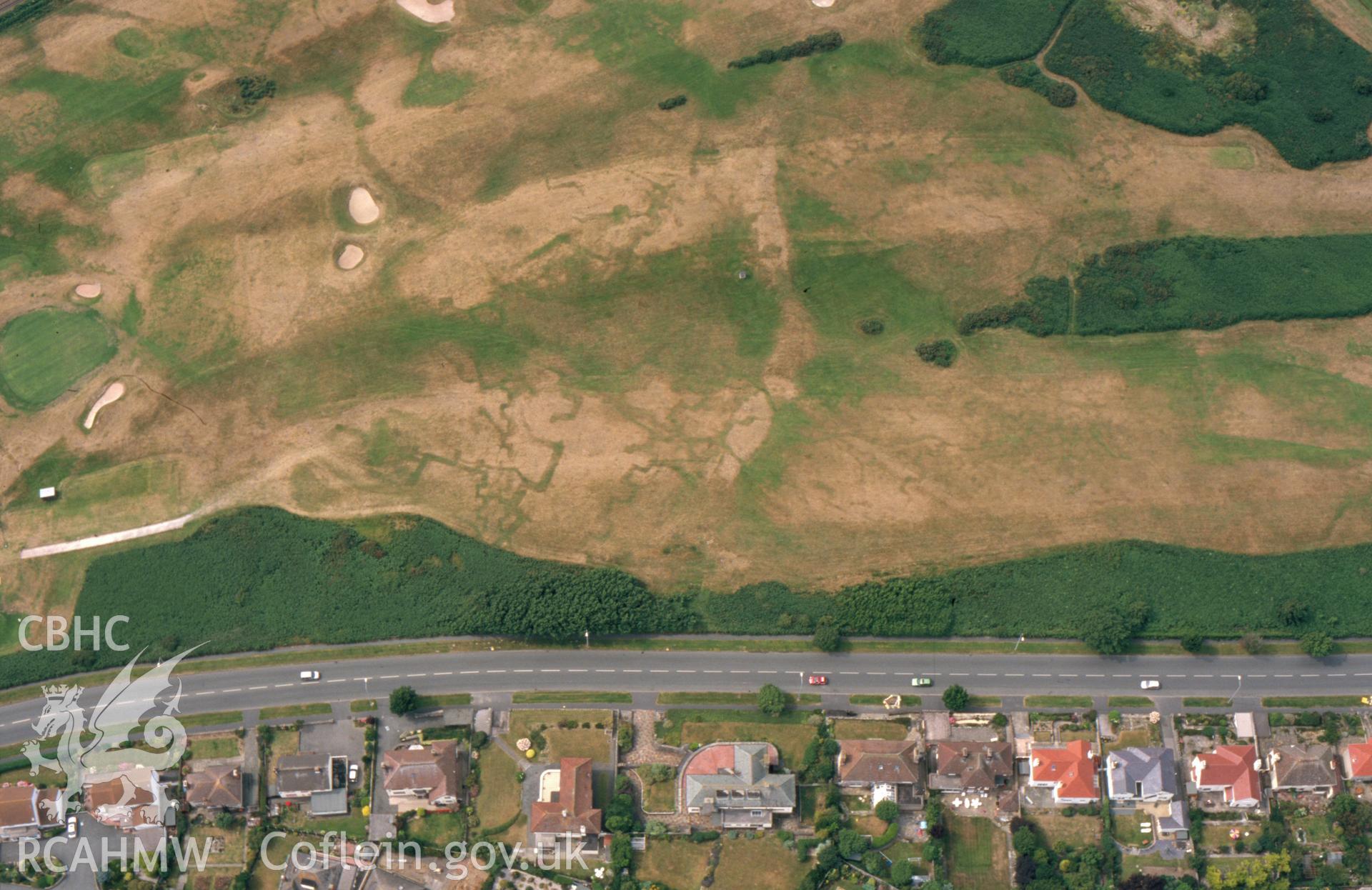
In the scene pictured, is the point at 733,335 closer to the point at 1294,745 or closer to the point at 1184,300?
the point at 1184,300

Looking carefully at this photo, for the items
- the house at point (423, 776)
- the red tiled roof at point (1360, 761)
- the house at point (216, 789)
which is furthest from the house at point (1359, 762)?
the house at point (216, 789)

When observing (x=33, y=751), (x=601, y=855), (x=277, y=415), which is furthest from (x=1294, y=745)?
(x=33, y=751)

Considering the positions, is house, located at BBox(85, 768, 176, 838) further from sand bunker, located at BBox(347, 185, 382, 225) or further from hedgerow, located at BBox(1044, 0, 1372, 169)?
hedgerow, located at BBox(1044, 0, 1372, 169)

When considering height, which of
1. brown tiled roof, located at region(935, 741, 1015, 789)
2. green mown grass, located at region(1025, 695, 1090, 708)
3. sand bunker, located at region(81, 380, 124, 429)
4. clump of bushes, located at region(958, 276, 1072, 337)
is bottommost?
brown tiled roof, located at region(935, 741, 1015, 789)

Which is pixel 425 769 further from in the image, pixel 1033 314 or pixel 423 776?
pixel 1033 314

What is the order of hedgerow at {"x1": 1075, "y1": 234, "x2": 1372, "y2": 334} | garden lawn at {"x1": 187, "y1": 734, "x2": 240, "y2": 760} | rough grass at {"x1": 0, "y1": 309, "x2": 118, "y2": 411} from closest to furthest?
garden lawn at {"x1": 187, "y1": 734, "x2": 240, "y2": 760} < hedgerow at {"x1": 1075, "y1": 234, "x2": 1372, "y2": 334} < rough grass at {"x1": 0, "y1": 309, "x2": 118, "y2": 411}

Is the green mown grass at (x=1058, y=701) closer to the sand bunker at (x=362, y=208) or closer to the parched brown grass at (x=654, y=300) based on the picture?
the parched brown grass at (x=654, y=300)

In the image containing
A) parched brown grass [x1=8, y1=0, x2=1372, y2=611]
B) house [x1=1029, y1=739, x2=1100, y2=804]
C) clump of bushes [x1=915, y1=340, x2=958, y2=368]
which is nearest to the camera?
house [x1=1029, y1=739, x2=1100, y2=804]

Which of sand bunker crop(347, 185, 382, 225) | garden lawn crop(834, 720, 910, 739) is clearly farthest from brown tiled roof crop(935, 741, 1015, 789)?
sand bunker crop(347, 185, 382, 225)
